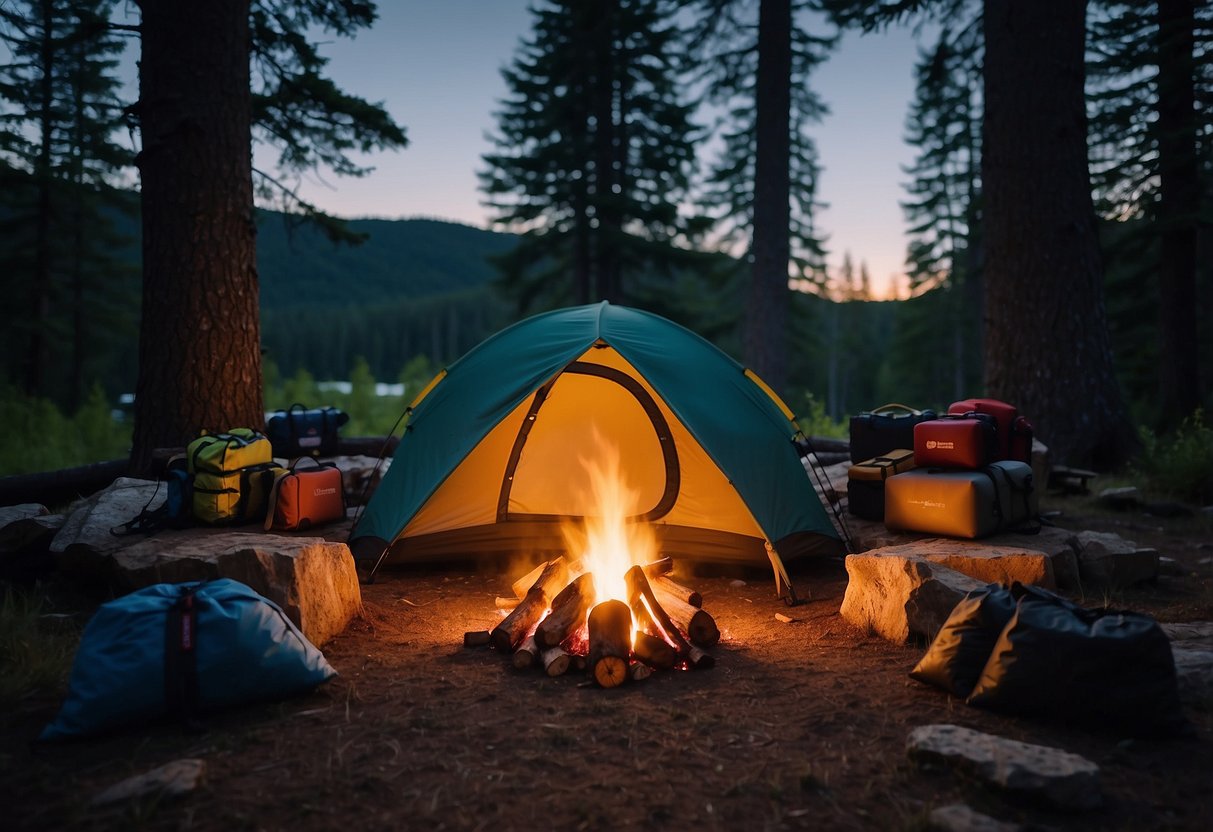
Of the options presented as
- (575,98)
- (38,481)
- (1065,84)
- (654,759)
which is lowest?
(654,759)

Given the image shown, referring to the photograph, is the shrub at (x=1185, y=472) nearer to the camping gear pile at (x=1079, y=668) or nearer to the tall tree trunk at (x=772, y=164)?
the camping gear pile at (x=1079, y=668)

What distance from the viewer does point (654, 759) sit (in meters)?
2.78

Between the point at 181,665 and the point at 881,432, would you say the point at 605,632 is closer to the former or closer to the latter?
the point at 181,665

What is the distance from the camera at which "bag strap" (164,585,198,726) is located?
2908 mm

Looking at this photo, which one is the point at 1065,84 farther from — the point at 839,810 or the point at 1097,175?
the point at 839,810

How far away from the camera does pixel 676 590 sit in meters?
4.48

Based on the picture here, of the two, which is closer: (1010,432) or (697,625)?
(697,625)

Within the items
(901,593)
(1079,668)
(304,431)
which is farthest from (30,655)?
(304,431)

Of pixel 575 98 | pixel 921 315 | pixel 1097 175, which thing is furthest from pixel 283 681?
pixel 921 315

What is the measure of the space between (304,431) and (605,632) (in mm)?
5222

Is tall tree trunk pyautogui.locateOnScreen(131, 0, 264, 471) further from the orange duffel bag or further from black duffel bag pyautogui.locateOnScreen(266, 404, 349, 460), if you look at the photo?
black duffel bag pyautogui.locateOnScreen(266, 404, 349, 460)

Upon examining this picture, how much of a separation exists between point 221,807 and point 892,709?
100 inches

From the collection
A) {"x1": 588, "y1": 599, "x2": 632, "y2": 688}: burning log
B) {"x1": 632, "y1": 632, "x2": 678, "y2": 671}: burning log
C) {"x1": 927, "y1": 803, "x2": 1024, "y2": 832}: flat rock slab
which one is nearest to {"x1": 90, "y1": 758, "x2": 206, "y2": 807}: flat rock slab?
{"x1": 588, "y1": 599, "x2": 632, "y2": 688}: burning log

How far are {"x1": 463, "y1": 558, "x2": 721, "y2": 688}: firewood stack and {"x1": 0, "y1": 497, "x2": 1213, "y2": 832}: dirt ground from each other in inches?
3.5
